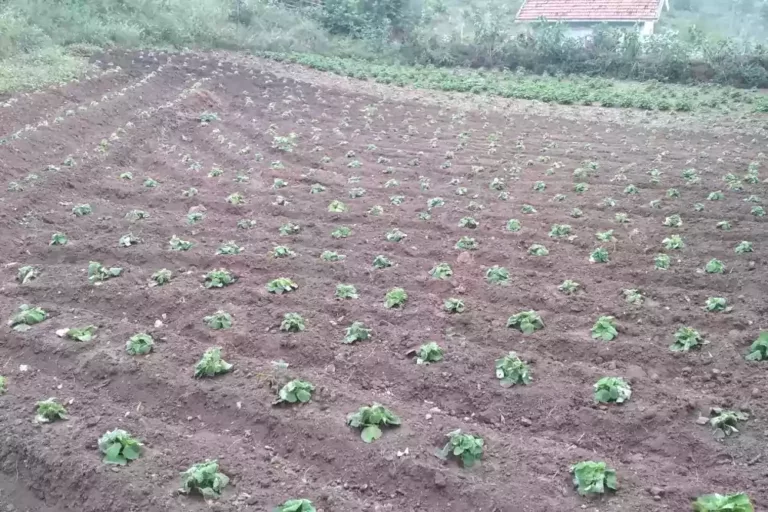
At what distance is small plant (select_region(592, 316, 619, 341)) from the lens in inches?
248

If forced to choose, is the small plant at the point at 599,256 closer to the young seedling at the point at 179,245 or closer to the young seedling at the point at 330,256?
the young seedling at the point at 330,256

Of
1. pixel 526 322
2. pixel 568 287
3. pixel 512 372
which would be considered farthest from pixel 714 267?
pixel 512 372

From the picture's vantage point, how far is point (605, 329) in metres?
6.37

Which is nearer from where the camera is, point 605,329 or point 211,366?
point 211,366

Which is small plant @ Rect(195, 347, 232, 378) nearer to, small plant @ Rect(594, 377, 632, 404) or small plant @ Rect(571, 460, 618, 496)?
small plant @ Rect(571, 460, 618, 496)

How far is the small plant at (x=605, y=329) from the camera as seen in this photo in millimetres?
6293

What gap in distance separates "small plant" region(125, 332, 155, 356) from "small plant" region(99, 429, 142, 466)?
128 centimetres

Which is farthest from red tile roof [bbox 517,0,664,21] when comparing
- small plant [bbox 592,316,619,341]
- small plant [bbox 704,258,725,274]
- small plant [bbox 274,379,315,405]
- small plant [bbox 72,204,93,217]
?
small plant [bbox 274,379,315,405]

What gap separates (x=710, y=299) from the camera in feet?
22.7

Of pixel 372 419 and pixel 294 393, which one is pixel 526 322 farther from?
pixel 294 393

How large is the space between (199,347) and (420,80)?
57.3ft

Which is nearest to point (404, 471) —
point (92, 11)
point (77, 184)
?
point (77, 184)

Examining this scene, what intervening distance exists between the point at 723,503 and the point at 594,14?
27.5 metres

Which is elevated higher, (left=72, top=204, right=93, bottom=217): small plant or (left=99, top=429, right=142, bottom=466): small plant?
(left=99, top=429, right=142, bottom=466): small plant
